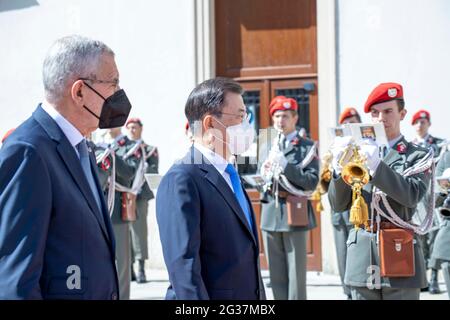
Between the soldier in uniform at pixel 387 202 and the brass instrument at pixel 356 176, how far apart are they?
50 mm

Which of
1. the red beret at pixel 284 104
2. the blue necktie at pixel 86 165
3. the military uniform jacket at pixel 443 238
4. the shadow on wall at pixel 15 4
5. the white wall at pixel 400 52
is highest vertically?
the shadow on wall at pixel 15 4

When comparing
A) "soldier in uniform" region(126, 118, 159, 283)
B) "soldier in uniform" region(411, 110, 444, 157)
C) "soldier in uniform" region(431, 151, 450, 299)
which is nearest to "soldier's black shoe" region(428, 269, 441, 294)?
"soldier in uniform" region(411, 110, 444, 157)

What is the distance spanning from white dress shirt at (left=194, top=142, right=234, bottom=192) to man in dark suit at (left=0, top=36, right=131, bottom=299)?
0.48 m

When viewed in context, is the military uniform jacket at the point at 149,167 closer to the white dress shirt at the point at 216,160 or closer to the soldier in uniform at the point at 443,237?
the soldier in uniform at the point at 443,237

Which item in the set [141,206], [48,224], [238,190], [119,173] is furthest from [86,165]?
[141,206]

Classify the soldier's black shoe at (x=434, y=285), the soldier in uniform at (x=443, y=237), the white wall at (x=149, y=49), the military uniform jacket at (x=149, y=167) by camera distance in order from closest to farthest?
1. the soldier in uniform at (x=443, y=237)
2. the soldier's black shoe at (x=434, y=285)
3. the military uniform jacket at (x=149, y=167)
4. the white wall at (x=149, y=49)

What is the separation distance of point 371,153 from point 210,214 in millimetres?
1758

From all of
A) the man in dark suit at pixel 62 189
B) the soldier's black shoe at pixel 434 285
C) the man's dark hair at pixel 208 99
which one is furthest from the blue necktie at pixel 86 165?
the soldier's black shoe at pixel 434 285

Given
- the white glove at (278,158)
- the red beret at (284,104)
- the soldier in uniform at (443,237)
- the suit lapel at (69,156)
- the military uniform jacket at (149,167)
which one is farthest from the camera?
the military uniform jacket at (149,167)

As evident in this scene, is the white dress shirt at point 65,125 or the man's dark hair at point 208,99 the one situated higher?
the man's dark hair at point 208,99

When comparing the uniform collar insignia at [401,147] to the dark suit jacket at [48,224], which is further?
the uniform collar insignia at [401,147]

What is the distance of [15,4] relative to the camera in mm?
13414

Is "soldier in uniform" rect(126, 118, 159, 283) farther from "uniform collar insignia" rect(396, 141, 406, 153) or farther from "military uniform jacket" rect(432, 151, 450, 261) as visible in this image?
"uniform collar insignia" rect(396, 141, 406, 153)

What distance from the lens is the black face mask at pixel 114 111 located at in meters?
3.54
